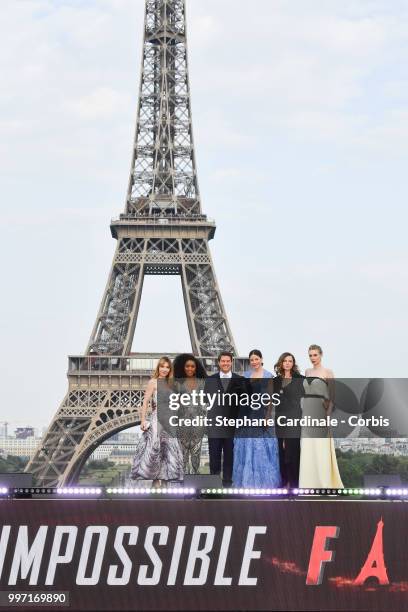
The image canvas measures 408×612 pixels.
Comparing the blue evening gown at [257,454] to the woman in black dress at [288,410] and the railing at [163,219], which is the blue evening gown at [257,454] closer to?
the woman in black dress at [288,410]

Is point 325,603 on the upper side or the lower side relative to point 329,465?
lower

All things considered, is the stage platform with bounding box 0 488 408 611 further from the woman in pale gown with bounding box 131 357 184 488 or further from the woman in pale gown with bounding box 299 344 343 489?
the woman in pale gown with bounding box 131 357 184 488

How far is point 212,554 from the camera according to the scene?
1032cm

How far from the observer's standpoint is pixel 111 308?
53.6 meters

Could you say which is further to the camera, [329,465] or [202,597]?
[329,465]

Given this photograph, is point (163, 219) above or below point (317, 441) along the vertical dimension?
above

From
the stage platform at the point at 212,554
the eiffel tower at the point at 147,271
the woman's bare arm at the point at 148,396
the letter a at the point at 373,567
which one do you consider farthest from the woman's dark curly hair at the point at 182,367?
the eiffel tower at the point at 147,271

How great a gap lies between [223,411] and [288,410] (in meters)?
0.72

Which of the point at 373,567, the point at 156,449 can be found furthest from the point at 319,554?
the point at 156,449

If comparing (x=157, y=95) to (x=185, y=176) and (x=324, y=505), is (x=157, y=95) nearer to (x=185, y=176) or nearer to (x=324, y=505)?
(x=185, y=176)

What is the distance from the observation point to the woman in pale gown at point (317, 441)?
11.7m

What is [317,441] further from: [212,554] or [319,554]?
[212,554]

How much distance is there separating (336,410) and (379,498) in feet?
4.61

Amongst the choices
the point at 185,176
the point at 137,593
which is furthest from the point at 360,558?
the point at 185,176
